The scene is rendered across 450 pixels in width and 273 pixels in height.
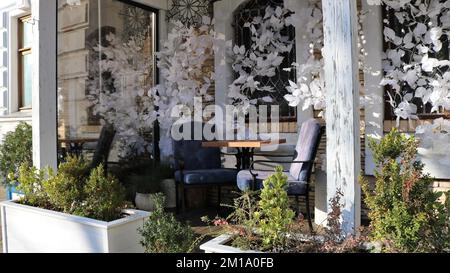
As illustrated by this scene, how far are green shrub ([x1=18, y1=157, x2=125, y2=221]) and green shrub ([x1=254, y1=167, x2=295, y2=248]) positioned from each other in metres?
1.19

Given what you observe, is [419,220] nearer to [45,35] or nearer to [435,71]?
[435,71]

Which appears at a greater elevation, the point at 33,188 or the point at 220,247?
the point at 33,188

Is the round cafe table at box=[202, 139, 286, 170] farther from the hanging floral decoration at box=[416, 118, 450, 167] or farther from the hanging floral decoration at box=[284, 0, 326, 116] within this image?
the hanging floral decoration at box=[416, 118, 450, 167]

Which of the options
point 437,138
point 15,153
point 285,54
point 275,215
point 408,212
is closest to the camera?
point 408,212

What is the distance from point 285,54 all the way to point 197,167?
1.77 m

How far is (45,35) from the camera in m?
3.32

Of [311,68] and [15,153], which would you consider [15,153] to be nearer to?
[15,153]

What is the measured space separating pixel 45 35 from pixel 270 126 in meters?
2.60

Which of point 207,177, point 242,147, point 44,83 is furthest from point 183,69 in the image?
point 44,83

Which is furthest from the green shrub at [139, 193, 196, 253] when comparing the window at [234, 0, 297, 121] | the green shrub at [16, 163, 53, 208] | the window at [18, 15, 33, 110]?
the window at [18, 15, 33, 110]

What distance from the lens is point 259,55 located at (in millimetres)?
4742

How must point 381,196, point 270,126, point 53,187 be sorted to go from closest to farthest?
1. point 381,196
2. point 53,187
3. point 270,126

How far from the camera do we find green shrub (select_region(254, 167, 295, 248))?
1.94 meters

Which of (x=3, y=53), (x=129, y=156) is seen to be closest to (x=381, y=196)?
(x=129, y=156)
